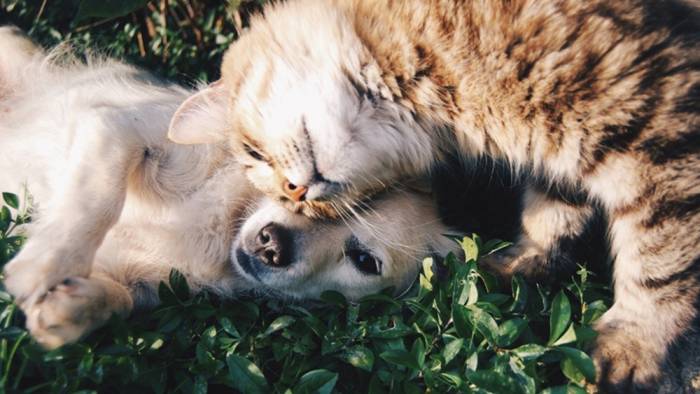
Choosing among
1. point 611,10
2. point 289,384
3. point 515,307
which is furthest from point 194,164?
point 611,10

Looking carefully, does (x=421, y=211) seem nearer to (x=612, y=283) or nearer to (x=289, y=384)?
(x=612, y=283)

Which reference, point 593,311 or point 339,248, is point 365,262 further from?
point 593,311

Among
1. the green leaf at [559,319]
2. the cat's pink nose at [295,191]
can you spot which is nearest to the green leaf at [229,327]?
the cat's pink nose at [295,191]

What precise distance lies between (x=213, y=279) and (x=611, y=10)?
1697mm

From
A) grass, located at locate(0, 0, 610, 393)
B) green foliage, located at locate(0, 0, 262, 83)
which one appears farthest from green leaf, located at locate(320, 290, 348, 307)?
green foliage, located at locate(0, 0, 262, 83)

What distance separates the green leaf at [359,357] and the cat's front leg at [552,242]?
2.31 feet

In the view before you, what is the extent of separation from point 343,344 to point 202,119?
1063 mm

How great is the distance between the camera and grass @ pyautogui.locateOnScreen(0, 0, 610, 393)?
6.88ft

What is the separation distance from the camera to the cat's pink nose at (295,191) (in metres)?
2.58

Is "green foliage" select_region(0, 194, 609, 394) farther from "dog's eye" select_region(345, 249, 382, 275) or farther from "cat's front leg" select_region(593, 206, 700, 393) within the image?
"dog's eye" select_region(345, 249, 382, 275)

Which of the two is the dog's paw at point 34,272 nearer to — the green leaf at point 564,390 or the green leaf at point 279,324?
the green leaf at point 279,324

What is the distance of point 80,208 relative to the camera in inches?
101

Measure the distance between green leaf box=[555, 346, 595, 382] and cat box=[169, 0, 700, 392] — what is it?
0.20 metres

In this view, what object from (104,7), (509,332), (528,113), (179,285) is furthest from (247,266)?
(104,7)
